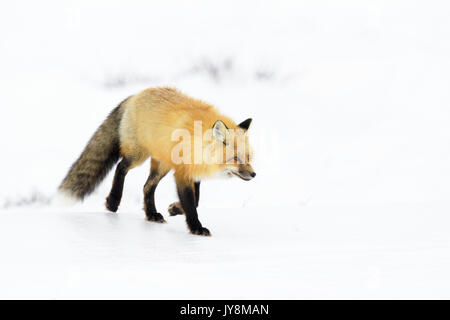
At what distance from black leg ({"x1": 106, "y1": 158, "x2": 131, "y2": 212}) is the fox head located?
106cm

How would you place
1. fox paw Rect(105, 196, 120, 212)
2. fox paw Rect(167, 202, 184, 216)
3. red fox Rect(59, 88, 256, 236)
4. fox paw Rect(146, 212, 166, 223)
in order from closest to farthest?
red fox Rect(59, 88, 256, 236), fox paw Rect(146, 212, 166, 223), fox paw Rect(105, 196, 120, 212), fox paw Rect(167, 202, 184, 216)

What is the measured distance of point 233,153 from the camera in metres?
3.82

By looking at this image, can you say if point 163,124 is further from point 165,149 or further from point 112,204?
point 112,204

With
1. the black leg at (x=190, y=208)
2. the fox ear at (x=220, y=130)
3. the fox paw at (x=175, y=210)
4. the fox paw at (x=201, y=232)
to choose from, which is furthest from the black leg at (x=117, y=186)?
the fox ear at (x=220, y=130)

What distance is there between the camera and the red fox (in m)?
3.87

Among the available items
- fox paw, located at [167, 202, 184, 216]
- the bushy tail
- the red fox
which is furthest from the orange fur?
fox paw, located at [167, 202, 184, 216]

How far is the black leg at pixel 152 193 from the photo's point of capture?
176 inches

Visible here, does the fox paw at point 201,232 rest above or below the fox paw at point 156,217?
below

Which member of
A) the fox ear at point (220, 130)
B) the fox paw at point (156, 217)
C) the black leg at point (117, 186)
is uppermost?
the fox ear at point (220, 130)

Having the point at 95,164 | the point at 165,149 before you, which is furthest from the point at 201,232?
the point at 95,164

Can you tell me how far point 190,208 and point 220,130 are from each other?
0.66 m

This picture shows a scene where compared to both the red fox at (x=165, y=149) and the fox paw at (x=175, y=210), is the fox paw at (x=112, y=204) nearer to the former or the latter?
the red fox at (x=165, y=149)

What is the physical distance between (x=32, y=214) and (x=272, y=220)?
2.08 m

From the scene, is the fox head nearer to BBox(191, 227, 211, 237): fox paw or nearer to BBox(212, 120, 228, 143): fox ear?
BBox(212, 120, 228, 143): fox ear
